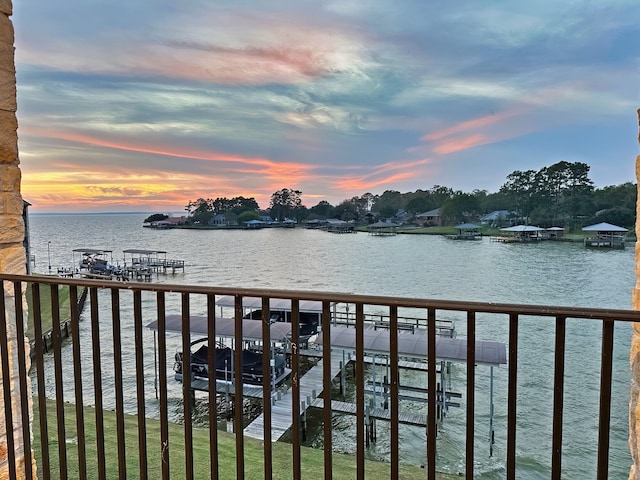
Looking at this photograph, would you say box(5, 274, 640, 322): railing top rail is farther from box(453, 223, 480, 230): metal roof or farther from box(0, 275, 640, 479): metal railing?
box(453, 223, 480, 230): metal roof

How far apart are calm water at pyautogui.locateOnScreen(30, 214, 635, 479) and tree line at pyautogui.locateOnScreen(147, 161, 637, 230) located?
10.4 ft

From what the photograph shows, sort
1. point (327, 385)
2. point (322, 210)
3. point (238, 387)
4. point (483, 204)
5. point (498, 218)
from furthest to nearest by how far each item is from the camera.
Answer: point (322, 210), point (483, 204), point (498, 218), point (238, 387), point (327, 385)

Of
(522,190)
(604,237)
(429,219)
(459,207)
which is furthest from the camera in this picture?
(429,219)

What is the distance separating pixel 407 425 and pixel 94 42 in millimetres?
10404

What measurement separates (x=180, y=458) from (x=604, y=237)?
1223 inches

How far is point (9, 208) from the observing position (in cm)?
200

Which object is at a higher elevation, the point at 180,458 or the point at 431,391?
the point at 431,391

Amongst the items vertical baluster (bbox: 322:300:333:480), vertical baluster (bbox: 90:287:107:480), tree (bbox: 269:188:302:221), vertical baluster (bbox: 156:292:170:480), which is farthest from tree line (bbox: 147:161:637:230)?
vertical baluster (bbox: 90:287:107:480)

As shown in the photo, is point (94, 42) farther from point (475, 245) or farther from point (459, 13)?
point (475, 245)

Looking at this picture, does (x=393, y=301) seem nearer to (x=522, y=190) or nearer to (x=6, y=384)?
(x=6, y=384)

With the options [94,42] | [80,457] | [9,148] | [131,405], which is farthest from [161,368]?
[94,42]

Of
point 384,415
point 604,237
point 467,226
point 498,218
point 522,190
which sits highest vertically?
point 522,190

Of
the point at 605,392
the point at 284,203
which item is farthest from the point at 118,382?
the point at 284,203

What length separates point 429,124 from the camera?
26.8m
